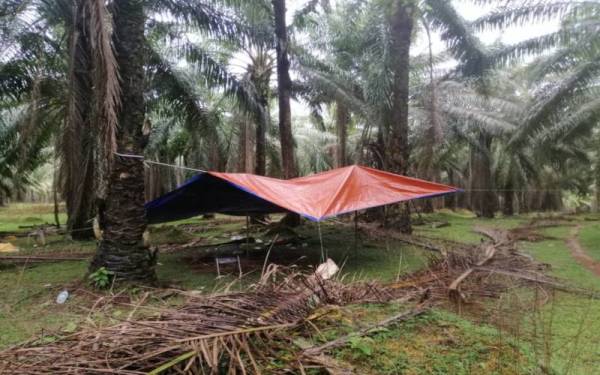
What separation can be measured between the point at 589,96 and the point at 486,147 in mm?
5916

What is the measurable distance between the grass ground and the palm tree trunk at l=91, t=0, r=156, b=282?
1.60ft

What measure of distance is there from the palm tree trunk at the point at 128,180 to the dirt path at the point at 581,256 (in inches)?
234

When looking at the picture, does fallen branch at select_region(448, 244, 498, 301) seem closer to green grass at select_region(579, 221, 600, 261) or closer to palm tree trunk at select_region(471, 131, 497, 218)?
green grass at select_region(579, 221, 600, 261)

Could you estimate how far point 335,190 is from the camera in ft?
18.2

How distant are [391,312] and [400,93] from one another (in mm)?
6422

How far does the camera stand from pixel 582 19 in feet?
23.2

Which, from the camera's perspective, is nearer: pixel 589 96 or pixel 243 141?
pixel 589 96

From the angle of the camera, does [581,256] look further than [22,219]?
No

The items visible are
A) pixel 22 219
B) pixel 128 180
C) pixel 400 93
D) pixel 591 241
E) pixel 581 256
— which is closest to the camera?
pixel 128 180

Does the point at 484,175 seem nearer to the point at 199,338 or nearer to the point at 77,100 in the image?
the point at 77,100

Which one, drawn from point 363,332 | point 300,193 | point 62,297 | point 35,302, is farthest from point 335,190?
point 35,302

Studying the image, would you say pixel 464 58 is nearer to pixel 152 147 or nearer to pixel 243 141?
pixel 243 141

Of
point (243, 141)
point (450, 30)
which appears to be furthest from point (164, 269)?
point (450, 30)

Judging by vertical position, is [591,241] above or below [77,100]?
below
